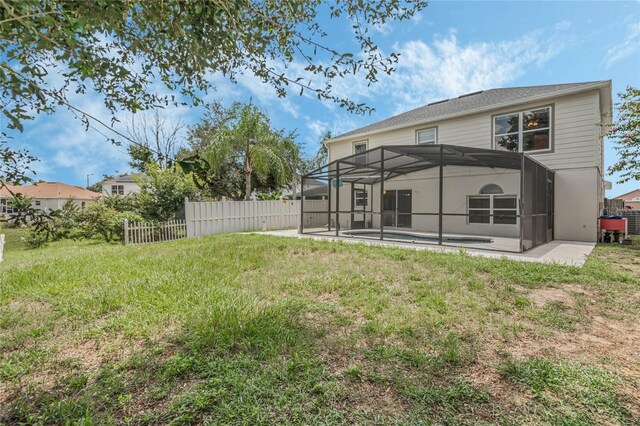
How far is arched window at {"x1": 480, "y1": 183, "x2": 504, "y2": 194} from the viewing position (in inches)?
474

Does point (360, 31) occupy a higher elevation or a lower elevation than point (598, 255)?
higher

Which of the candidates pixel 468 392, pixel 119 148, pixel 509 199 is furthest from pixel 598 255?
pixel 119 148

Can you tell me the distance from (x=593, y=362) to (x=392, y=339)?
176 centimetres

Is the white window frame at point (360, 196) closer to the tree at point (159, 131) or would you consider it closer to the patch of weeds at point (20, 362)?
the patch of weeds at point (20, 362)

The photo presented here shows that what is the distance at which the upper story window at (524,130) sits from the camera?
35.0 feet

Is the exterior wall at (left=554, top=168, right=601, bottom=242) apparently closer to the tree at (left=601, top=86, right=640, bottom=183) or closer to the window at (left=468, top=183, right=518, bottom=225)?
the tree at (left=601, top=86, right=640, bottom=183)

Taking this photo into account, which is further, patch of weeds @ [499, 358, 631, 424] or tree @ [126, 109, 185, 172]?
tree @ [126, 109, 185, 172]

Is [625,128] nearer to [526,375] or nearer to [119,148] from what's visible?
[526,375]

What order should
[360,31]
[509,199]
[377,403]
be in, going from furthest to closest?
[509,199]
[360,31]
[377,403]

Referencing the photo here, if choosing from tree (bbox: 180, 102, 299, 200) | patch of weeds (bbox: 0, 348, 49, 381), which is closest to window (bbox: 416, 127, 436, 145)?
tree (bbox: 180, 102, 299, 200)

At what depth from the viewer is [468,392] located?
2240 mm

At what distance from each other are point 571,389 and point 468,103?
1325 centimetres

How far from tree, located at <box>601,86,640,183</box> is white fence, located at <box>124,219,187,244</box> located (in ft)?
49.8

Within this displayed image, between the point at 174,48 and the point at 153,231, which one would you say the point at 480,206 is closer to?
the point at 174,48
